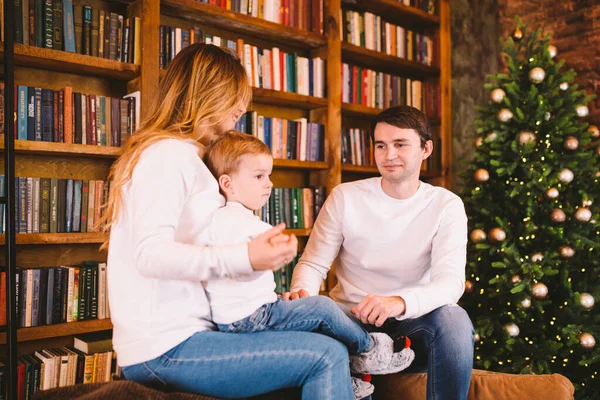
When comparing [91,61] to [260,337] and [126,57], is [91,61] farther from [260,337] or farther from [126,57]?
[260,337]

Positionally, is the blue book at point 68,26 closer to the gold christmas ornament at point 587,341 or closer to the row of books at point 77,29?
the row of books at point 77,29

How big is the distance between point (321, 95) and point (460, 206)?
149 centimetres

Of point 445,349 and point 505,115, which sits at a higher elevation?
point 505,115

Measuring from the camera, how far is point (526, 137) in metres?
2.94

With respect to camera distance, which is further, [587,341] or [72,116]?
[587,341]

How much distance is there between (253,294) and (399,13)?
293cm

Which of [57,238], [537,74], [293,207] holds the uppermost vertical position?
[537,74]

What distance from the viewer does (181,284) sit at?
46.9 inches

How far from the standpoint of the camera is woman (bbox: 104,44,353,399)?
110cm

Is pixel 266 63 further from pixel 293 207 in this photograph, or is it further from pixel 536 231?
pixel 536 231

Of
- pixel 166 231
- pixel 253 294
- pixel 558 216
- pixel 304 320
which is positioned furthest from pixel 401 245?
pixel 558 216

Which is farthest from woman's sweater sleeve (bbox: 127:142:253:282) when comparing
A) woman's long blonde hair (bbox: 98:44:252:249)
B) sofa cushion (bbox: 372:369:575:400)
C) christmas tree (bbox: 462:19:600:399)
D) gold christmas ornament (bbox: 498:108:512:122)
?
gold christmas ornament (bbox: 498:108:512:122)

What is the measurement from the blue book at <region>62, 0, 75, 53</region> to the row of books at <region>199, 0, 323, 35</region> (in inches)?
26.2

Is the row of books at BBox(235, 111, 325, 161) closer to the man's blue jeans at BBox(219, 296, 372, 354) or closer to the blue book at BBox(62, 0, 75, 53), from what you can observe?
the blue book at BBox(62, 0, 75, 53)
